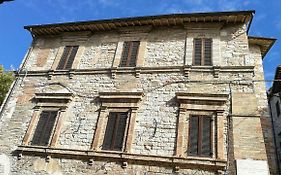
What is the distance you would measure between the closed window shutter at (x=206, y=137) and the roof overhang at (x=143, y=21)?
4502 millimetres

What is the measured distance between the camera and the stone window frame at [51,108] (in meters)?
10.0

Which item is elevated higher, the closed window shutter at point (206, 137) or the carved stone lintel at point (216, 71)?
the carved stone lintel at point (216, 71)

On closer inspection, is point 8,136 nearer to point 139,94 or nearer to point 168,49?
point 139,94

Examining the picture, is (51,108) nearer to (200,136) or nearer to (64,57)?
(64,57)

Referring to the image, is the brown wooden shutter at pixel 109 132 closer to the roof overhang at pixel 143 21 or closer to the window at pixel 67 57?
the window at pixel 67 57

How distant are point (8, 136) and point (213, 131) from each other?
805cm

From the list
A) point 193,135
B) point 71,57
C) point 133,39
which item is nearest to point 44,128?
point 71,57

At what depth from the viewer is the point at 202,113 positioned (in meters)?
9.03

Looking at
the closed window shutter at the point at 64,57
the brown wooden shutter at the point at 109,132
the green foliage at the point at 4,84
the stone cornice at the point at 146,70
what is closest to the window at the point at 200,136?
the stone cornice at the point at 146,70

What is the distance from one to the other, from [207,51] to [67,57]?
6351 mm

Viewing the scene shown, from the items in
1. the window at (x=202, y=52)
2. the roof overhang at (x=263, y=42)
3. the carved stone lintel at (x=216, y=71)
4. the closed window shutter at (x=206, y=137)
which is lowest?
the closed window shutter at (x=206, y=137)

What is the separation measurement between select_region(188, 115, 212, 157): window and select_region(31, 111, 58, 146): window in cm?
538

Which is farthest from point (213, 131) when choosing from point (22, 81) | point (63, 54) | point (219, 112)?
point (22, 81)

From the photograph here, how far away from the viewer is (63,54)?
486 inches
